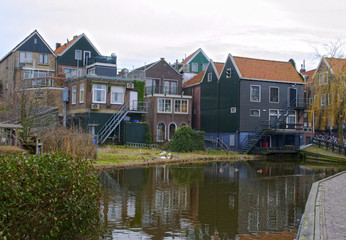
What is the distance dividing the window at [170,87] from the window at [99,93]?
9348 mm

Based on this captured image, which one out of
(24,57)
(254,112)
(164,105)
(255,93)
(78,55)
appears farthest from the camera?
(78,55)

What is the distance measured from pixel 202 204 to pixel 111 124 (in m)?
26.8

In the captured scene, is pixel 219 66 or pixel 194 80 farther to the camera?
pixel 194 80

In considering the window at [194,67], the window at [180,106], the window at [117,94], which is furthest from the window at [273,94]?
the window at [194,67]

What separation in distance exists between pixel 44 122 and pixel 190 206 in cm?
2229

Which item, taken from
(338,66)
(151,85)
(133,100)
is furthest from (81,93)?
(338,66)

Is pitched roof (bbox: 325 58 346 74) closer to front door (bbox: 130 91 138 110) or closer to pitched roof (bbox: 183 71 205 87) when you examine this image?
pitched roof (bbox: 183 71 205 87)

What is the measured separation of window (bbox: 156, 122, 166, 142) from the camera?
44.5 meters

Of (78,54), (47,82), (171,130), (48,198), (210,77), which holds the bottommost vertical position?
(48,198)

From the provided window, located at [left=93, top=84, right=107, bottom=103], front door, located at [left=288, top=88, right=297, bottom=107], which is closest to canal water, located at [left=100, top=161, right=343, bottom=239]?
window, located at [left=93, top=84, right=107, bottom=103]

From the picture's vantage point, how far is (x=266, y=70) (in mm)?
44375

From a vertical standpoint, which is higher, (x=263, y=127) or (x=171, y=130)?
(x=263, y=127)

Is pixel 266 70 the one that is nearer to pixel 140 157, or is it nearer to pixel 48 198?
pixel 140 157

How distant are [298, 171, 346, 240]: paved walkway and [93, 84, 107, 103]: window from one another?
27.7 m
